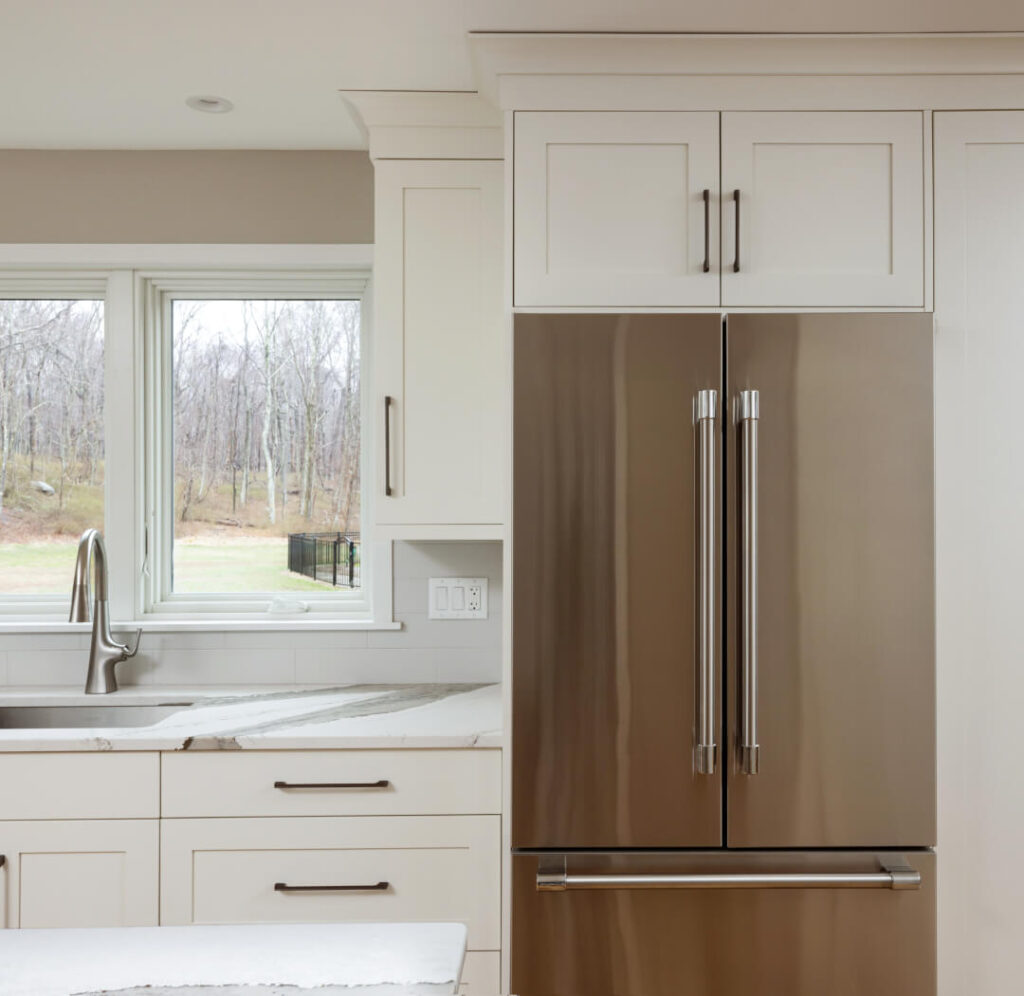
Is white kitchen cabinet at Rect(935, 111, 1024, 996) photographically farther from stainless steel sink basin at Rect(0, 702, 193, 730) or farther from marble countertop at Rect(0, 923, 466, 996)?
stainless steel sink basin at Rect(0, 702, 193, 730)

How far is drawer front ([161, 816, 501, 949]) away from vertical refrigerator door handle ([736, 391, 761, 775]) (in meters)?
0.59

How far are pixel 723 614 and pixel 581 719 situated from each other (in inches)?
14.0

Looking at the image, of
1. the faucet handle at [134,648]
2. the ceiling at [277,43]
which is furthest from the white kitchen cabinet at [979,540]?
the faucet handle at [134,648]

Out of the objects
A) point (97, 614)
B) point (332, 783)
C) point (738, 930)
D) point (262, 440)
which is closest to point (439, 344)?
point (262, 440)

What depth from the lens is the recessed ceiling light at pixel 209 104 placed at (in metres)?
2.13

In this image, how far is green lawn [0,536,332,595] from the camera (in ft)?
8.55

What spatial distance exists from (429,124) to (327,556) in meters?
1.27

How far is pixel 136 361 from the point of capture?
8.35 ft

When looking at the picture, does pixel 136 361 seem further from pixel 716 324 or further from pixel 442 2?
pixel 716 324

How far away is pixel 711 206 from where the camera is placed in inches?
71.2

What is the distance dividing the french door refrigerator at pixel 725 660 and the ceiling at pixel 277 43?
585mm

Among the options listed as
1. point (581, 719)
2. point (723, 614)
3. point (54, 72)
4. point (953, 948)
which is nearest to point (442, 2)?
point (54, 72)

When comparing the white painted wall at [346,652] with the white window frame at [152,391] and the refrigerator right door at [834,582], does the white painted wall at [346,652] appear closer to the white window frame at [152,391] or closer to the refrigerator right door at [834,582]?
the white window frame at [152,391]

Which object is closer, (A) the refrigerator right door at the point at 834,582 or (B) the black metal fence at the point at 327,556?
(A) the refrigerator right door at the point at 834,582
